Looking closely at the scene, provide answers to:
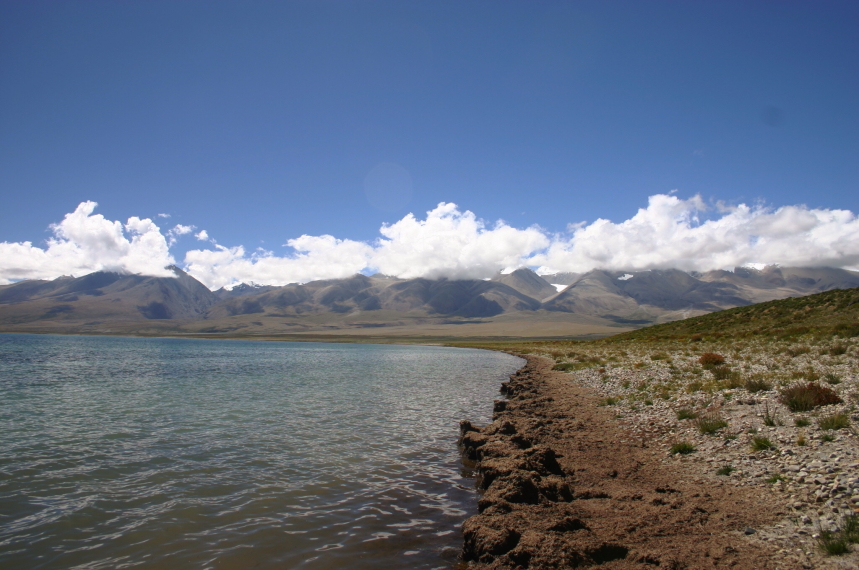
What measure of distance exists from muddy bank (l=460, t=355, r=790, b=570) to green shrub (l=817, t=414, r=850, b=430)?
406cm

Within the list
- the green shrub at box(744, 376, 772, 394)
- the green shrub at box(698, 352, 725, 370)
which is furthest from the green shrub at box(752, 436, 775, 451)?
the green shrub at box(698, 352, 725, 370)

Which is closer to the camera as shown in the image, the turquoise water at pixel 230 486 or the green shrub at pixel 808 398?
the turquoise water at pixel 230 486

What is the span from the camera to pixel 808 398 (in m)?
14.1

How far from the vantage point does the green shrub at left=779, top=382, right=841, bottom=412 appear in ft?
45.5

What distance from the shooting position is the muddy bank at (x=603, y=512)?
775cm

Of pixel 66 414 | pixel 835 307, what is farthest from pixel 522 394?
pixel 835 307

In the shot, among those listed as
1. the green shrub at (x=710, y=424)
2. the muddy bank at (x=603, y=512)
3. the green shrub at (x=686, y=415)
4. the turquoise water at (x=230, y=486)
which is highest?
the green shrub at (x=710, y=424)

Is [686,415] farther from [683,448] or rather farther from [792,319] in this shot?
[792,319]

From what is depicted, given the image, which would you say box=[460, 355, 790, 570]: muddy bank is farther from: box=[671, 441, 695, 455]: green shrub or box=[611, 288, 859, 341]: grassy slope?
box=[611, 288, 859, 341]: grassy slope

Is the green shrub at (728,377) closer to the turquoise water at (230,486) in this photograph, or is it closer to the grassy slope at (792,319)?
the turquoise water at (230,486)

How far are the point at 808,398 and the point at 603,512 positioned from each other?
31.0ft

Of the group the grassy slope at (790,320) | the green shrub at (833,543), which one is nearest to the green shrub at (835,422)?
the green shrub at (833,543)

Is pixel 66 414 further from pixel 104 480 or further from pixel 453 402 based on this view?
pixel 453 402

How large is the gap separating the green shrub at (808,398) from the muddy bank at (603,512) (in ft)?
15.3
